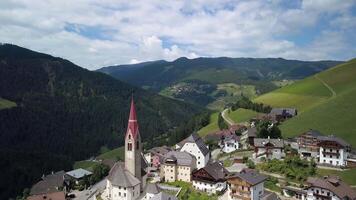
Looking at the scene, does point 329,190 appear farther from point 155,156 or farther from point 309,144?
point 155,156

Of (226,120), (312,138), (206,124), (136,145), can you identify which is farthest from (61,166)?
(312,138)

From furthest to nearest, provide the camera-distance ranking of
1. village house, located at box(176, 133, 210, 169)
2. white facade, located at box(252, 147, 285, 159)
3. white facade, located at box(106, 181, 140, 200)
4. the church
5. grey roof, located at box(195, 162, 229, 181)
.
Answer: white facade, located at box(252, 147, 285, 159), village house, located at box(176, 133, 210, 169), the church, white facade, located at box(106, 181, 140, 200), grey roof, located at box(195, 162, 229, 181)

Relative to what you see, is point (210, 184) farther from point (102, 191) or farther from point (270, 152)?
point (102, 191)

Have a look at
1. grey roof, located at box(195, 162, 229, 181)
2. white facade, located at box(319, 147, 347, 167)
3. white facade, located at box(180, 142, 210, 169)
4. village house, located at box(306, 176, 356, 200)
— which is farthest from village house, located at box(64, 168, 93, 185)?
village house, located at box(306, 176, 356, 200)

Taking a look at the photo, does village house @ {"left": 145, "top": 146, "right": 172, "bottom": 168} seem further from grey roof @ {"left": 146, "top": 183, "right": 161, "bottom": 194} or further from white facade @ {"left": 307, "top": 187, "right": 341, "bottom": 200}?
white facade @ {"left": 307, "top": 187, "right": 341, "bottom": 200}

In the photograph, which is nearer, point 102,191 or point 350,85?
point 102,191

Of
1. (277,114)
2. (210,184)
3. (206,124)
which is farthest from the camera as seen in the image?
(206,124)
